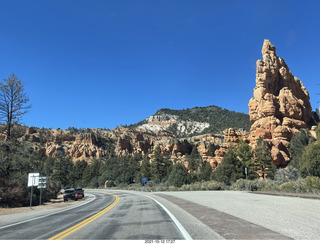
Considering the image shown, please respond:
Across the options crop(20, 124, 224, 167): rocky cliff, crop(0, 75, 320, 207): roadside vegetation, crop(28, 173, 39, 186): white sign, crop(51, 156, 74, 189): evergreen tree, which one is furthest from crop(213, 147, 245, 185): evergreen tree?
crop(20, 124, 224, 167): rocky cliff

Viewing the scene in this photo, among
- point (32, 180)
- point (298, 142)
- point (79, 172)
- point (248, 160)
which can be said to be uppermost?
point (298, 142)

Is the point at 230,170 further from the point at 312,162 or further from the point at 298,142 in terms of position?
the point at 298,142

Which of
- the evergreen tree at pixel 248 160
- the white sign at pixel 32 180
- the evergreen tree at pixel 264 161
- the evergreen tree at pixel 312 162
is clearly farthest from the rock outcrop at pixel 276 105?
the white sign at pixel 32 180

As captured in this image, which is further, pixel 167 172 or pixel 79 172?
pixel 79 172

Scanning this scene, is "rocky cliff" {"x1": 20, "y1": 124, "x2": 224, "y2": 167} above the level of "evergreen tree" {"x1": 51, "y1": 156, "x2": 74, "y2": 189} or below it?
above

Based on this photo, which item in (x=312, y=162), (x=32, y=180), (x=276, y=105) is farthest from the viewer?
(x=276, y=105)

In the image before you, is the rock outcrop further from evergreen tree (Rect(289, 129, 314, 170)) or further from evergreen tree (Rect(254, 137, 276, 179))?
evergreen tree (Rect(254, 137, 276, 179))

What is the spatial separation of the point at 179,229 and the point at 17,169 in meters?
23.9

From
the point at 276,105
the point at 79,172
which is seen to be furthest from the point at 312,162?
the point at 79,172

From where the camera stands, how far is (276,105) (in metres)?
73.1

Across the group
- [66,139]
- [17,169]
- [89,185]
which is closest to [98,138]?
[66,139]

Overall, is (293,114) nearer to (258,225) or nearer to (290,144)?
(290,144)

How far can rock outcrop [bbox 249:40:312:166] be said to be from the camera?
2603 inches

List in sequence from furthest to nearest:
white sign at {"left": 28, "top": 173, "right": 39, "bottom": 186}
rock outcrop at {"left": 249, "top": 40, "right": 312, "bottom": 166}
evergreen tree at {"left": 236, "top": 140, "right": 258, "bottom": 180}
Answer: rock outcrop at {"left": 249, "top": 40, "right": 312, "bottom": 166} → evergreen tree at {"left": 236, "top": 140, "right": 258, "bottom": 180} → white sign at {"left": 28, "top": 173, "right": 39, "bottom": 186}
